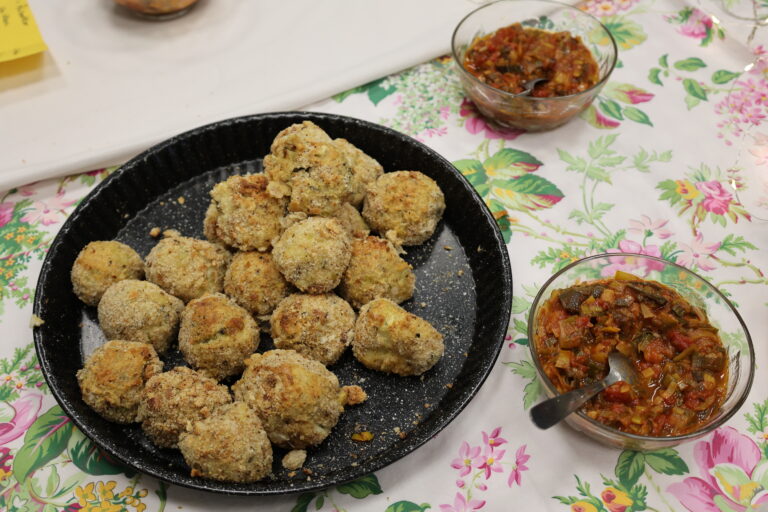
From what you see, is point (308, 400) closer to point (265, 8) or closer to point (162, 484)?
point (162, 484)

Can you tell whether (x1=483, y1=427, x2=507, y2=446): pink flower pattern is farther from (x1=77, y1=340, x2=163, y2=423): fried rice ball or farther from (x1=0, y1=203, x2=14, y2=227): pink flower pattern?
(x1=0, y1=203, x2=14, y2=227): pink flower pattern

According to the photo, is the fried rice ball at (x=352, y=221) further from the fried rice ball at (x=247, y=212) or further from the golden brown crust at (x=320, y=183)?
the fried rice ball at (x=247, y=212)

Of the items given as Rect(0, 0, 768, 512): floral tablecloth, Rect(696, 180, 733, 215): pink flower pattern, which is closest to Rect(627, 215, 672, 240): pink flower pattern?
Rect(0, 0, 768, 512): floral tablecloth

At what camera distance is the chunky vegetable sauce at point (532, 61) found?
2.57 metres

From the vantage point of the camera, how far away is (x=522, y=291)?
223cm

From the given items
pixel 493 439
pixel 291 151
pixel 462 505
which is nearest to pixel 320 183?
pixel 291 151

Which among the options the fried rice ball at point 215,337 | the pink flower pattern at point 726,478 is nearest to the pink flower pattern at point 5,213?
the fried rice ball at point 215,337

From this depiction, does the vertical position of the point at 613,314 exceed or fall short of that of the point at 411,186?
it falls short

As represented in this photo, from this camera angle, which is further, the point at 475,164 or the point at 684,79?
the point at 684,79

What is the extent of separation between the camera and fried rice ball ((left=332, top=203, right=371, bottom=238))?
2.12 m

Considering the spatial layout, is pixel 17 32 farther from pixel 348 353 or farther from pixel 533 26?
pixel 533 26

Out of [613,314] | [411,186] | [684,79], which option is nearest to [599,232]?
[613,314]

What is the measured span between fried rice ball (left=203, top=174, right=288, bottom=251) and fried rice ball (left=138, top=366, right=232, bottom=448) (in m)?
0.48

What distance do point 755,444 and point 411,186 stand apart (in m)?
1.35
